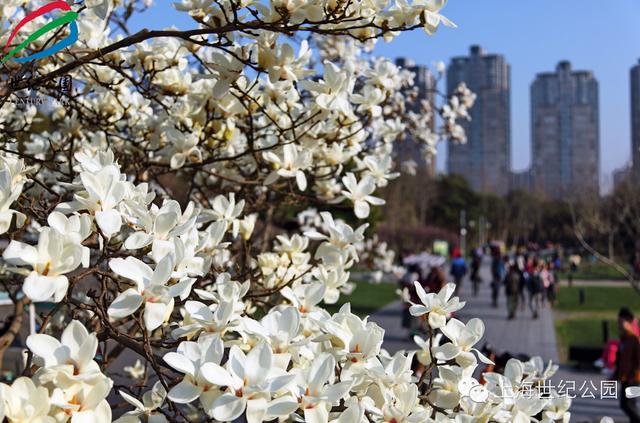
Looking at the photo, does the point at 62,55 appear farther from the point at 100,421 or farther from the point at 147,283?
the point at 100,421

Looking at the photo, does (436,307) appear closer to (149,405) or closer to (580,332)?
(149,405)

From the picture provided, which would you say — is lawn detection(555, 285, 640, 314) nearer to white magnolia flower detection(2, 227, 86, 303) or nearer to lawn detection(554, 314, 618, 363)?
lawn detection(554, 314, 618, 363)

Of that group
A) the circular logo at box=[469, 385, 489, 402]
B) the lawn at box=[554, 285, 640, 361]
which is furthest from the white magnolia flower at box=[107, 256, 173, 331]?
the lawn at box=[554, 285, 640, 361]

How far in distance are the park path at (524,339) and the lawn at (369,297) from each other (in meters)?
0.28

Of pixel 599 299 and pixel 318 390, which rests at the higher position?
pixel 318 390

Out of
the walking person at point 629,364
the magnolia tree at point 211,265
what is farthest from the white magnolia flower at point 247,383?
the walking person at point 629,364

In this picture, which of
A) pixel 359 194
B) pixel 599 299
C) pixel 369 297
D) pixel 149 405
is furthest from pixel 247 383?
pixel 599 299

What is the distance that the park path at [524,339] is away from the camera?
6.56 meters

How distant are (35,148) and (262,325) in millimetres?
2156

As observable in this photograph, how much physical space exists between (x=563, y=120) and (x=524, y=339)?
8414cm

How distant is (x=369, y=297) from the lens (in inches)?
625

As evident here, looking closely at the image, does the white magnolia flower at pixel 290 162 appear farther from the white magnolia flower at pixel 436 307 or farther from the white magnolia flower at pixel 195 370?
the white magnolia flower at pixel 195 370

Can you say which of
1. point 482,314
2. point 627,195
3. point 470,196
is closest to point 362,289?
point 482,314

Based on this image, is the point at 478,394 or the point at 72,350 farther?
the point at 478,394
